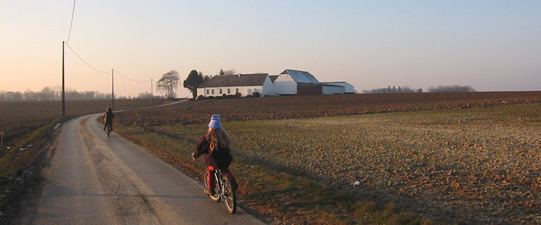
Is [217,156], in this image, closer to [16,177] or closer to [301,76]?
[16,177]

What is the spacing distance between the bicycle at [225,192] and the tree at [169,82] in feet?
426

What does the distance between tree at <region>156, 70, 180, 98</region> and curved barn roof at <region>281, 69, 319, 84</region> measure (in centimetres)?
4391

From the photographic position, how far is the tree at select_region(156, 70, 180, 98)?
135 m

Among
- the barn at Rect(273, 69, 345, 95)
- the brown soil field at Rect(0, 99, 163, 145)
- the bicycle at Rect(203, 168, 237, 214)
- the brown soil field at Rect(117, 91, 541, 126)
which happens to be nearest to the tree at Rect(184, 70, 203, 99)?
the barn at Rect(273, 69, 345, 95)

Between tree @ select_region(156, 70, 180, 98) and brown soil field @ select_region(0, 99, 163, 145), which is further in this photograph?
tree @ select_region(156, 70, 180, 98)

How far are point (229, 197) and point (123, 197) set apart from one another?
2548 mm

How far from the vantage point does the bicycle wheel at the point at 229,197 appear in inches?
280

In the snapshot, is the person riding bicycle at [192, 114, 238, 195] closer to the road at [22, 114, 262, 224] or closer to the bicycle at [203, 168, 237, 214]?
the bicycle at [203, 168, 237, 214]

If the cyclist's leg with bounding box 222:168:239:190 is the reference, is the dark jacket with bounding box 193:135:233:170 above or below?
above

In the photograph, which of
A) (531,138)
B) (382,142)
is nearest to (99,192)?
(382,142)

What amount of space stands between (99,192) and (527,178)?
347 inches

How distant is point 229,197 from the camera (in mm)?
7297

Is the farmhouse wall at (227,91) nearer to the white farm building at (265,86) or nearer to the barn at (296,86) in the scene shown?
the white farm building at (265,86)

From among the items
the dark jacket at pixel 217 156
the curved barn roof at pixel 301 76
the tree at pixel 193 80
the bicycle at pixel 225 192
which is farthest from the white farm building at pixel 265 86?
the dark jacket at pixel 217 156
